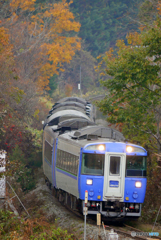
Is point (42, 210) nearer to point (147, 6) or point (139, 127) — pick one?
point (139, 127)

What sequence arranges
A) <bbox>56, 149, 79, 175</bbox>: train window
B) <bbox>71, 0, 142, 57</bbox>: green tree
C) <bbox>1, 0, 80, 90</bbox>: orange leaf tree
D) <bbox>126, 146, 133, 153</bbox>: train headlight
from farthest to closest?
<bbox>71, 0, 142, 57</bbox>: green tree → <bbox>1, 0, 80, 90</bbox>: orange leaf tree → <bbox>56, 149, 79, 175</bbox>: train window → <bbox>126, 146, 133, 153</bbox>: train headlight

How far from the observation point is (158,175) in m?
16.4

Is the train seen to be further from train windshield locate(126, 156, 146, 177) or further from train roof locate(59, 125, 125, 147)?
train roof locate(59, 125, 125, 147)

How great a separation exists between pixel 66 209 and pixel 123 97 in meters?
5.74

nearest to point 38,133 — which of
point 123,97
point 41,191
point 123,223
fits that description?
point 41,191

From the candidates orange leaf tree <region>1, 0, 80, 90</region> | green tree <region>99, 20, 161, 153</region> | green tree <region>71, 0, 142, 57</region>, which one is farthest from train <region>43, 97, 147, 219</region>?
green tree <region>71, 0, 142, 57</region>

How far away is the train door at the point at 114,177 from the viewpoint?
40.5ft

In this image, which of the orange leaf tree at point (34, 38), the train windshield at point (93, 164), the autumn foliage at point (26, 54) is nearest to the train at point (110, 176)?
the train windshield at point (93, 164)

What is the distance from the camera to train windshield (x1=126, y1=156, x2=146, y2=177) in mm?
12477

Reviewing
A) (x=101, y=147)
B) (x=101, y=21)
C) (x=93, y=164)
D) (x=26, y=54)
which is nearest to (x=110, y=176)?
(x=93, y=164)

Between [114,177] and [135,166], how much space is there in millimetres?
801

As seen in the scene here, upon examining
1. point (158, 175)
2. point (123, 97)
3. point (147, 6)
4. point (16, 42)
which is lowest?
point (158, 175)

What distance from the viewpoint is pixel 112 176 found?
12430 millimetres

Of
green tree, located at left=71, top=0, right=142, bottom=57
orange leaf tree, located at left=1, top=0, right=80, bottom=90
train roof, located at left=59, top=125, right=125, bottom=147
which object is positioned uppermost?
green tree, located at left=71, top=0, right=142, bottom=57
